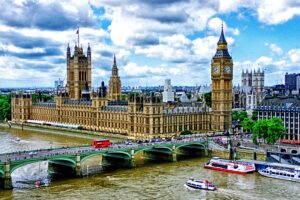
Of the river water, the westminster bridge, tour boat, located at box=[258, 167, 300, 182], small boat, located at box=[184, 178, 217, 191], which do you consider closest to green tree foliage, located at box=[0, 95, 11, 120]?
the westminster bridge

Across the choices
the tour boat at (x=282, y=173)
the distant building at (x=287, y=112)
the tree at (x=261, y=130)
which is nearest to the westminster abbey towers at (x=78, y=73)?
the distant building at (x=287, y=112)

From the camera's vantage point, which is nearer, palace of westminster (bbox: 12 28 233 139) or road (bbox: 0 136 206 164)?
road (bbox: 0 136 206 164)

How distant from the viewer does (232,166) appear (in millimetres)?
72688

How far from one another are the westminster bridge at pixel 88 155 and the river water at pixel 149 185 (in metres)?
2.19

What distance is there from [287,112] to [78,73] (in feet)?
260

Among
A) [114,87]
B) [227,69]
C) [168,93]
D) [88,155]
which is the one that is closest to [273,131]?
[227,69]

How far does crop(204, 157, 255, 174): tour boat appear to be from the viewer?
71.6 m

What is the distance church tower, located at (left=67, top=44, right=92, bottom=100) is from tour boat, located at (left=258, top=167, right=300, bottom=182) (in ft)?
314

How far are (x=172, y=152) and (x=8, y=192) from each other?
104 ft

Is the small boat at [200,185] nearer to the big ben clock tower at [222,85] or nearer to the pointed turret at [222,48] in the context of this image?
the big ben clock tower at [222,85]

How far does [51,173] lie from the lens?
70.8 m

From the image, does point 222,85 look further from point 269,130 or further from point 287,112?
point 269,130

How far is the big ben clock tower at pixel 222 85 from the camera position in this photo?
112 m

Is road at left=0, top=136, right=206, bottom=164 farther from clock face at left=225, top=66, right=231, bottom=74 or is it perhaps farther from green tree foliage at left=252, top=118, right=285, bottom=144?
clock face at left=225, top=66, right=231, bottom=74
